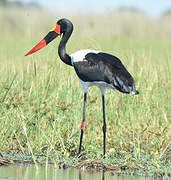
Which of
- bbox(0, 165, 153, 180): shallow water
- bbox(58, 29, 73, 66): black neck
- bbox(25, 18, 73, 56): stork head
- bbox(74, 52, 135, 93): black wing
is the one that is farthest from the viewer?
bbox(25, 18, 73, 56): stork head

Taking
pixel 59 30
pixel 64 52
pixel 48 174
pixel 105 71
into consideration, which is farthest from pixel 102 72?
pixel 48 174

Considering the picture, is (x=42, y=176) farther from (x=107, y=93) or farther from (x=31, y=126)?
(x=107, y=93)

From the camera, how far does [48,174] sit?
5.51m

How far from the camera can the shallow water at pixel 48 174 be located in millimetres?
5367

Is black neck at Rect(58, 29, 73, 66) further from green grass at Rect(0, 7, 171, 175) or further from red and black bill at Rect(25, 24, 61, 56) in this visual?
green grass at Rect(0, 7, 171, 175)

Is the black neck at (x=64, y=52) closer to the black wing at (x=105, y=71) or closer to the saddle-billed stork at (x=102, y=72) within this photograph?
the saddle-billed stork at (x=102, y=72)

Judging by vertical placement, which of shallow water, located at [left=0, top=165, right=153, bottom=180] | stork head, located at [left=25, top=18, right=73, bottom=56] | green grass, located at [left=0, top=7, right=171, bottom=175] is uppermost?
stork head, located at [left=25, top=18, right=73, bottom=56]

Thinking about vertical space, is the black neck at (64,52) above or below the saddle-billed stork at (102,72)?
above

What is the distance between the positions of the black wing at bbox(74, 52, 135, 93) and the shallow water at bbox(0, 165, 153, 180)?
1.00 meters

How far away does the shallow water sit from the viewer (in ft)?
17.6

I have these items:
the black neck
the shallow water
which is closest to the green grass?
the shallow water

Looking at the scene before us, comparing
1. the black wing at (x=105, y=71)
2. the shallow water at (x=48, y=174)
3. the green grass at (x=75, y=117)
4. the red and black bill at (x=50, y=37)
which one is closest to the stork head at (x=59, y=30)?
the red and black bill at (x=50, y=37)

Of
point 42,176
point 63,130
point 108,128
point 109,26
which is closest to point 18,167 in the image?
point 42,176

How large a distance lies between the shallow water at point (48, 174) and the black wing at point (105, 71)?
1.00 m
